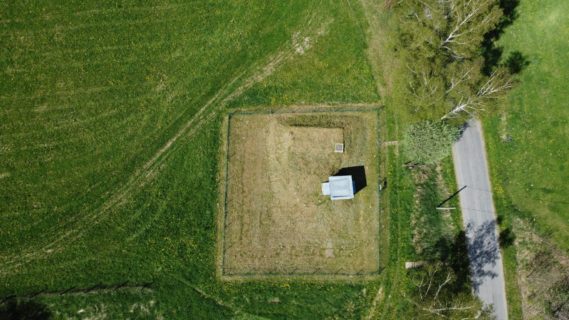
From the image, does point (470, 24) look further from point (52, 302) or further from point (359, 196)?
point (52, 302)

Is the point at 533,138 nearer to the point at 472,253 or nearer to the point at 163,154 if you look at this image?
the point at 472,253

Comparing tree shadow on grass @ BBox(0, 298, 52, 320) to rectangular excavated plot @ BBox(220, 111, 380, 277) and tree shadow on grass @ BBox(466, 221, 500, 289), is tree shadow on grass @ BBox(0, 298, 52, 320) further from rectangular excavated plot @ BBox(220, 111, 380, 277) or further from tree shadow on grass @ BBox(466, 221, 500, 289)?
tree shadow on grass @ BBox(466, 221, 500, 289)

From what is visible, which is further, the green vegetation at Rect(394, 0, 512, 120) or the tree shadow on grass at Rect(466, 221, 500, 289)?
the tree shadow on grass at Rect(466, 221, 500, 289)

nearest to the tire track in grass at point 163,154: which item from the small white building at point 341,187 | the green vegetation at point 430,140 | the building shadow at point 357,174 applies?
the building shadow at point 357,174

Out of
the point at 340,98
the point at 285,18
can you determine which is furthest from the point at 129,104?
the point at 340,98

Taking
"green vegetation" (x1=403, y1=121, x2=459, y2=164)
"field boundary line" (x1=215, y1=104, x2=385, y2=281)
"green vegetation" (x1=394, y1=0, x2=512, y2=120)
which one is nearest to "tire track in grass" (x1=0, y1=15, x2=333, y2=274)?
"field boundary line" (x1=215, y1=104, x2=385, y2=281)
